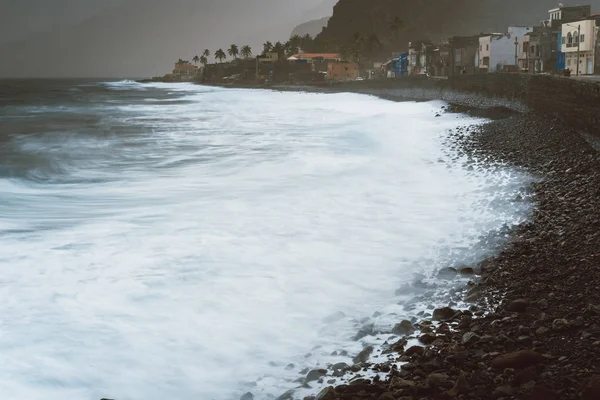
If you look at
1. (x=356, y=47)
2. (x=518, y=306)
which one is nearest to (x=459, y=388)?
(x=518, y=306)

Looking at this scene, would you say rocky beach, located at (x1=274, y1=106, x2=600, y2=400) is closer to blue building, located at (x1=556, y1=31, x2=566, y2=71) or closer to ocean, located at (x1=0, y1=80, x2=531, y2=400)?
ocean, located at (x1=0, y1=80, x2=531, y2=400)

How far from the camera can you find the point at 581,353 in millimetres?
4535

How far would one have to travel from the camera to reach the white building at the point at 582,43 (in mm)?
48125

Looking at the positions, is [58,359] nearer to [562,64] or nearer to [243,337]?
[243,337]

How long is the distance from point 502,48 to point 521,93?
3897 cm

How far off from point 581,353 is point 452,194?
7.82 metres

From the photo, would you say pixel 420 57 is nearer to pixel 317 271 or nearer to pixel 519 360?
pixel 317 271

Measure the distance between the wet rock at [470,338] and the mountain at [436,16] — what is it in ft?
381

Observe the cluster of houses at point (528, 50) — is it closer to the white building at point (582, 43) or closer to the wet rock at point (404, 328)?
the white building at point (582, 43)

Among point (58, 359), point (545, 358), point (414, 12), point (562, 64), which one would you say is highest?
point (414, 12)

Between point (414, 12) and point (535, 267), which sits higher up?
point (414, 12)

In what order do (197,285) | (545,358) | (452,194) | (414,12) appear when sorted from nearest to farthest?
(545,358) < (197,285) < (452,194) < (414,12)

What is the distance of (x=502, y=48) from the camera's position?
212 feet

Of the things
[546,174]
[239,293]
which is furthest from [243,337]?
[546,174]
